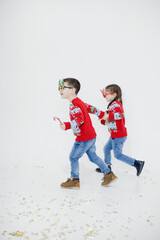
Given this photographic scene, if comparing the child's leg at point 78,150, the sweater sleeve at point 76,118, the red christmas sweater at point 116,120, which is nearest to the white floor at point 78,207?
the child's leg at point 78,150

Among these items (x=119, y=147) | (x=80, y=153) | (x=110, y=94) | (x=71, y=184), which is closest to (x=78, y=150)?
(x=80, y=153)

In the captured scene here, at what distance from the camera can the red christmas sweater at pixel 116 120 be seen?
3506mm

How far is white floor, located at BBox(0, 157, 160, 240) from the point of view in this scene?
7.97 ft

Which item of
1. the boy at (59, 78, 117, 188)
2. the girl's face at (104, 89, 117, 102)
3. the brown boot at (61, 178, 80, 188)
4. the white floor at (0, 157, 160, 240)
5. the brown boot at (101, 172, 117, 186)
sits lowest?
the white floor at (0, 157, 160, 240)

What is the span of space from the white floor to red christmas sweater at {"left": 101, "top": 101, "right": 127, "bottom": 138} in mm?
686

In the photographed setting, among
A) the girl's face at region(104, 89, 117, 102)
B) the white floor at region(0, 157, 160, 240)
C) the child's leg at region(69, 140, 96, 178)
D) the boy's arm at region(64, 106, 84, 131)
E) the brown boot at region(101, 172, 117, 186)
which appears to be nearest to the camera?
the white floor at region(0, 157, 160, 240)

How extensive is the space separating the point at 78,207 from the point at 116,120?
4.36 ft

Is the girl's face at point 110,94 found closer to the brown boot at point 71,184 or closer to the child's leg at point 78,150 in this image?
the child's leg at point 78,150

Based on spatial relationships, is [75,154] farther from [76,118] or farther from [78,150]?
[76,118]

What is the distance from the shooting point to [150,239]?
7.71 feet

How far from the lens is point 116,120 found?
361 centimetres

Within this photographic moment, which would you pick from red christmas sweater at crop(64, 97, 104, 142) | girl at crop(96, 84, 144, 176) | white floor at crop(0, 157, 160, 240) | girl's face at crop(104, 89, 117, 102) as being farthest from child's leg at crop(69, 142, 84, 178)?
girl's face at crop(104, 89, 117, 102)

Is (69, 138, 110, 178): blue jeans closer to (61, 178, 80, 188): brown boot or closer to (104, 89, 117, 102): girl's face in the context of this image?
(61, 178, 80, 188): brown boot

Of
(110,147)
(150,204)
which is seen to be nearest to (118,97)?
(110,147)
